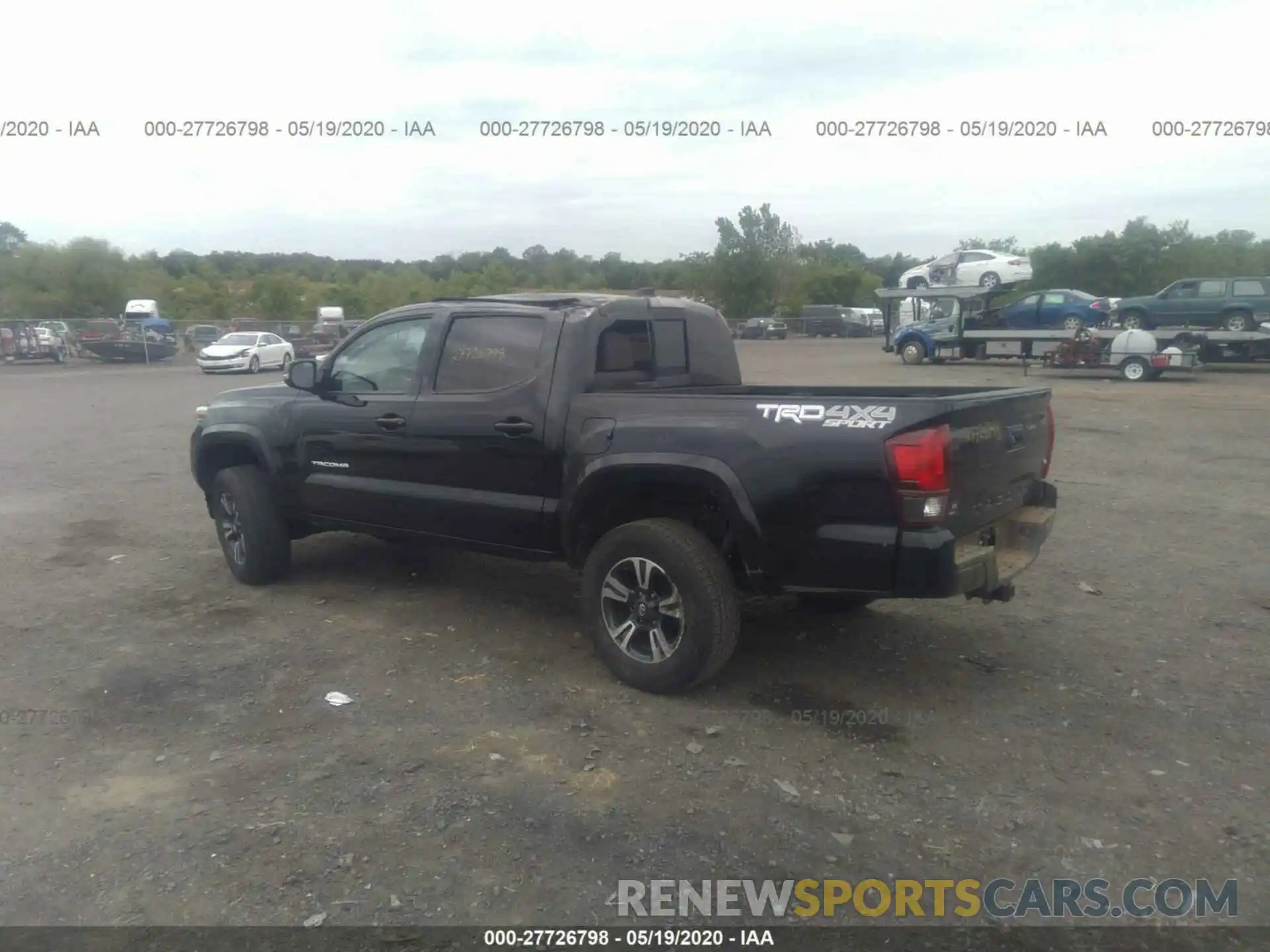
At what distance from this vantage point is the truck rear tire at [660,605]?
4672 mm

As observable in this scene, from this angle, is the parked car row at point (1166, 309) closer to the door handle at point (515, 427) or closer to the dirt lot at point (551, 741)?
the dirt lot at point (551, 741)

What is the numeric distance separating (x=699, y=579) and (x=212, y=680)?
252 cm

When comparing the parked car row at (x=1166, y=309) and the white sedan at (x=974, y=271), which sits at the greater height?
the white sedan at (x=974, y=271)

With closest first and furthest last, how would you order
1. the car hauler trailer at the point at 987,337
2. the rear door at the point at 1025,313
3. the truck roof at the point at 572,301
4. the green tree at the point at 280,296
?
the truck roof at the point at 572,301, the car hauler trailer at the point at 987,337, the rear door at the point at 1025,313, the green tree at the point at 280,296

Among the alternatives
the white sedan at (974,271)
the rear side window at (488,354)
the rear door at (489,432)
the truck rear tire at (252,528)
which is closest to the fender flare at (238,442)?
the truck rear tire at (252,528)

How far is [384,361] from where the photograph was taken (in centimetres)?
618

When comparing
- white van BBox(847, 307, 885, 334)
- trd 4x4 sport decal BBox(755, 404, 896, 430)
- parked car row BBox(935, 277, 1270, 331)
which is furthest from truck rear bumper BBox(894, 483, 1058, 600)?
white van BBox(847, 307, 885, 334)

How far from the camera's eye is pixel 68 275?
4612 cm

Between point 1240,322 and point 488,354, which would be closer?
point 488,354

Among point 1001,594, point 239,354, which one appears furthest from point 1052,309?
point 1001,594

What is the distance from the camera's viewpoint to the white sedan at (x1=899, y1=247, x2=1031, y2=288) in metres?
31.8

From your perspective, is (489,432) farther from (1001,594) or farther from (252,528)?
(1001,594)

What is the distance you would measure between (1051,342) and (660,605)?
24.8 m

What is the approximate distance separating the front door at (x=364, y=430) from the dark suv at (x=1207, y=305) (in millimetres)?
25539
